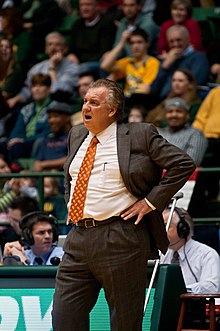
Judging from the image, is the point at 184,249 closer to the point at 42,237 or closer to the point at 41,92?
the point at 42,237

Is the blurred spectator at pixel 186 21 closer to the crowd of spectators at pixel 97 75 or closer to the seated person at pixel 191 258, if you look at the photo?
the crowd of spectators at pixel 97 75

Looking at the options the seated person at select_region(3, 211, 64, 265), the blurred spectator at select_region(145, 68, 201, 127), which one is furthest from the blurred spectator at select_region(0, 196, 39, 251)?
the blurred spectator at select_region(145, 68, 201, 127)

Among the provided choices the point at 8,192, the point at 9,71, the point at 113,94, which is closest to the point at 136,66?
the point at 9,71

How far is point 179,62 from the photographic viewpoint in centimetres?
1318

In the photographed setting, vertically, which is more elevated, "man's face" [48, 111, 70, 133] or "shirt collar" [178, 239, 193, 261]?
"man's face" [48, 111, 70, 133]

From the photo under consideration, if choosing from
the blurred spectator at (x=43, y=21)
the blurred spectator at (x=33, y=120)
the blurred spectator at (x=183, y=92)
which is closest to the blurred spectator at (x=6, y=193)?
the blurred spectator at (x=183, y=92)

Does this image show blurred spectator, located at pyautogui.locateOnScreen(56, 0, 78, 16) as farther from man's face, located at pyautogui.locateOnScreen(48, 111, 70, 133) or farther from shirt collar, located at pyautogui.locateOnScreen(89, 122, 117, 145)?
shirt collar, located at pyautogui.locateOnScreen(89, 122, 117, 145)

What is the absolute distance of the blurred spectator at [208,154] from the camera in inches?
418

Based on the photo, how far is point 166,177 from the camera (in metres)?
6.42

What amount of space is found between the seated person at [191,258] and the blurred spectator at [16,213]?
6.96 ft

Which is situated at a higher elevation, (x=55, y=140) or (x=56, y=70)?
(x=56, y=70)

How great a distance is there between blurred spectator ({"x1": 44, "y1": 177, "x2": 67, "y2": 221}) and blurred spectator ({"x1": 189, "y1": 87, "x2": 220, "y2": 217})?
4.52 feet

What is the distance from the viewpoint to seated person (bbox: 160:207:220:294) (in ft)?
26.6

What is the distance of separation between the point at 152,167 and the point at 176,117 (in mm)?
4953
